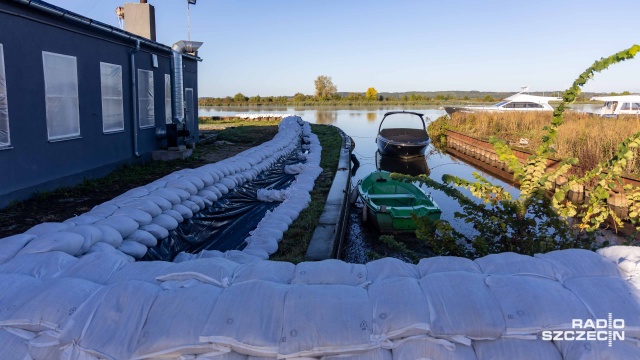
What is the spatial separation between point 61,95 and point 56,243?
5547 mm

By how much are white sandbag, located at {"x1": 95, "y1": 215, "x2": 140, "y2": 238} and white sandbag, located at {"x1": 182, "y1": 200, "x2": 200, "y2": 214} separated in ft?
4.57

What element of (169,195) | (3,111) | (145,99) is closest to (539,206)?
(169,195)

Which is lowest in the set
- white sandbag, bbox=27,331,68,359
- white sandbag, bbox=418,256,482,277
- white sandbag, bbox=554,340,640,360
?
white sandbag, bbox=27,331,68,359

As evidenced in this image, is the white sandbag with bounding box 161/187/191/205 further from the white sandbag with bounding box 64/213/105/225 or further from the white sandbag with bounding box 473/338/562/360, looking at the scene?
the white sandbag with bounding box 473/338/562/360

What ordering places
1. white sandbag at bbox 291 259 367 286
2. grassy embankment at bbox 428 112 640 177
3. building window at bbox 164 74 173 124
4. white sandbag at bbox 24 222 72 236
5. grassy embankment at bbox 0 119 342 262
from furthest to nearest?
1. building window at bbox 164 74 173 124
2. grassy embankment at bbox 428 112 640 177
3. grassy embankment at bbox 0 119 342 262
4. white sandbag at bbox 24 222 72 236
5. white sandbag at bbox 291 259 367 286

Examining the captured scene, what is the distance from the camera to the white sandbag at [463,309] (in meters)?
2.32

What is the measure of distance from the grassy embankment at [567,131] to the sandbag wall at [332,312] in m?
2.66

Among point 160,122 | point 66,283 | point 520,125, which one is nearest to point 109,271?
point 66,283

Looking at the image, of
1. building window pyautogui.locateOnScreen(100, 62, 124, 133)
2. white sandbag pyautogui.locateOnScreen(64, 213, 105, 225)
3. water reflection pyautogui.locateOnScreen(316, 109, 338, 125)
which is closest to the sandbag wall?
white sandbag pyautogui.locateOnScreen(64, 213, 105, 225)

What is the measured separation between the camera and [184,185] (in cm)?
657

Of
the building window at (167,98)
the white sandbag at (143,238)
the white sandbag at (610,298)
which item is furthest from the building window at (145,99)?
the white sandbag at (610,298)

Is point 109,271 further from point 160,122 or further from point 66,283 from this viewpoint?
point 160,122

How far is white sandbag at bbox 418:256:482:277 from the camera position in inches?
111

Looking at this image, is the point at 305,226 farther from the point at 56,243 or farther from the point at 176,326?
the point at 176,326
